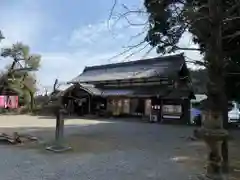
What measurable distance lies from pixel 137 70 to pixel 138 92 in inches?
173

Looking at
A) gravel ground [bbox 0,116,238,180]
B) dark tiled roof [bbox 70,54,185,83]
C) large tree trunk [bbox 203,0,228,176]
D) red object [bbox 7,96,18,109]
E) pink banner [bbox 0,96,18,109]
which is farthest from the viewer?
red object [bbox 7,96,18,109]

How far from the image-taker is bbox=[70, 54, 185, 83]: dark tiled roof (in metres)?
27.0

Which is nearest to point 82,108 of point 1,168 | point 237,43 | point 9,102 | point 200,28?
point 9,102

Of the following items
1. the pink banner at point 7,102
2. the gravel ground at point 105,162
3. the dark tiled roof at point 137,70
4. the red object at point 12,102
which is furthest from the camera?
the red object at point 12,102

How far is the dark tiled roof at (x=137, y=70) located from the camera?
27.0 m

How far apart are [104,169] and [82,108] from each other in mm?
24185

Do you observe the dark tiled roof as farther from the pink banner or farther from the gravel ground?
the gravel ground

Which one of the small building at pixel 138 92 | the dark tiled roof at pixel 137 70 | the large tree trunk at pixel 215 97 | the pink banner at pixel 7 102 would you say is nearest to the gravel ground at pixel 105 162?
the large tree trunk at pixel 215 97

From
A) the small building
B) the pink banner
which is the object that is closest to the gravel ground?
the small building

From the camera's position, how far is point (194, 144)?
12031 millimetres

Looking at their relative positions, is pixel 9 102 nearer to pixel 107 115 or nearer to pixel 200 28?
pixel 107 115

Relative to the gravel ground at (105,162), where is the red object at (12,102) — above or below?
above

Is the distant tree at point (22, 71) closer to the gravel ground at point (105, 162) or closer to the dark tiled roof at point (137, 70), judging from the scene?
the dark tiled roof at point (137, 70)

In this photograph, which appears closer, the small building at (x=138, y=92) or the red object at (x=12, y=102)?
the small building at (x=138, y=92)
